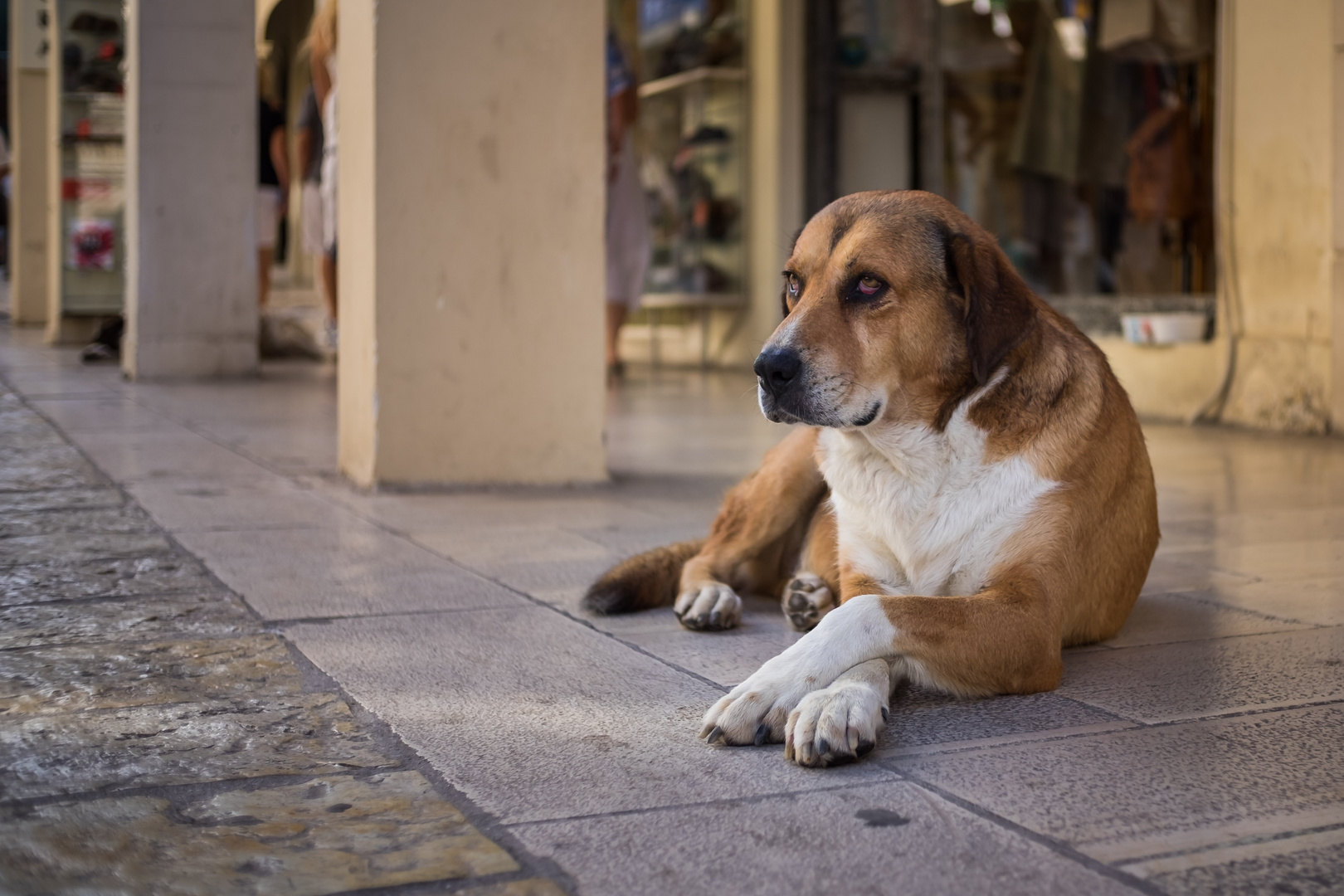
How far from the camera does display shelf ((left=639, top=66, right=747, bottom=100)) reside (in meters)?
12.7

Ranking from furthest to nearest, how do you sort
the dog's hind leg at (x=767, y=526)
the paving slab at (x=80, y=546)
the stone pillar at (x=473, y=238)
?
the stone pillar at (x=473, y=238) < the paving slab at (x=80, y=546) < the dog's hind leg at (x=767, y=526)

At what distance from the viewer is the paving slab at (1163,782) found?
1970 mm

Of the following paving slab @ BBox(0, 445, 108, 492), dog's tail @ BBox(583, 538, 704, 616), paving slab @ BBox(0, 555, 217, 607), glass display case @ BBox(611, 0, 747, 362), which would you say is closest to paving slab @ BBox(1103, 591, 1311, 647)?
dog's tail @ BBox(583, 538, 704, 616)

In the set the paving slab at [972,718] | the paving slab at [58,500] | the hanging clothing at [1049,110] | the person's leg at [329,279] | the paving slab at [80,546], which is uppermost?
the hanging clothing at [1049,110]

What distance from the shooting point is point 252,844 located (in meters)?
1.91

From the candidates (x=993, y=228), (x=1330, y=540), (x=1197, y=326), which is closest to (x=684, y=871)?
(x=1330, y=540)

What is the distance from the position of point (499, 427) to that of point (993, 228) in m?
6.24

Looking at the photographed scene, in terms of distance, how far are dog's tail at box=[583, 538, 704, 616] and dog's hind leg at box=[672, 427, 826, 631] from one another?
0.04 metres

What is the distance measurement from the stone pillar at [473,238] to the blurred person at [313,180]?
222 inches

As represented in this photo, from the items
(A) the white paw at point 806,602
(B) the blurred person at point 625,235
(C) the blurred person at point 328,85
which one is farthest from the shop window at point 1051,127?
(A) the white paw at point 806,602

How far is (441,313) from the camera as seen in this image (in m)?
5.40

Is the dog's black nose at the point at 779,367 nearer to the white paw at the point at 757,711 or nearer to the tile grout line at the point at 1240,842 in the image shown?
the white paw at the point at 757,711

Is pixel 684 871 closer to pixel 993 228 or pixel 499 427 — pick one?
pixel 499 427

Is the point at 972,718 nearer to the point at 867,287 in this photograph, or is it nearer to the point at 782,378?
the point at 782,378
